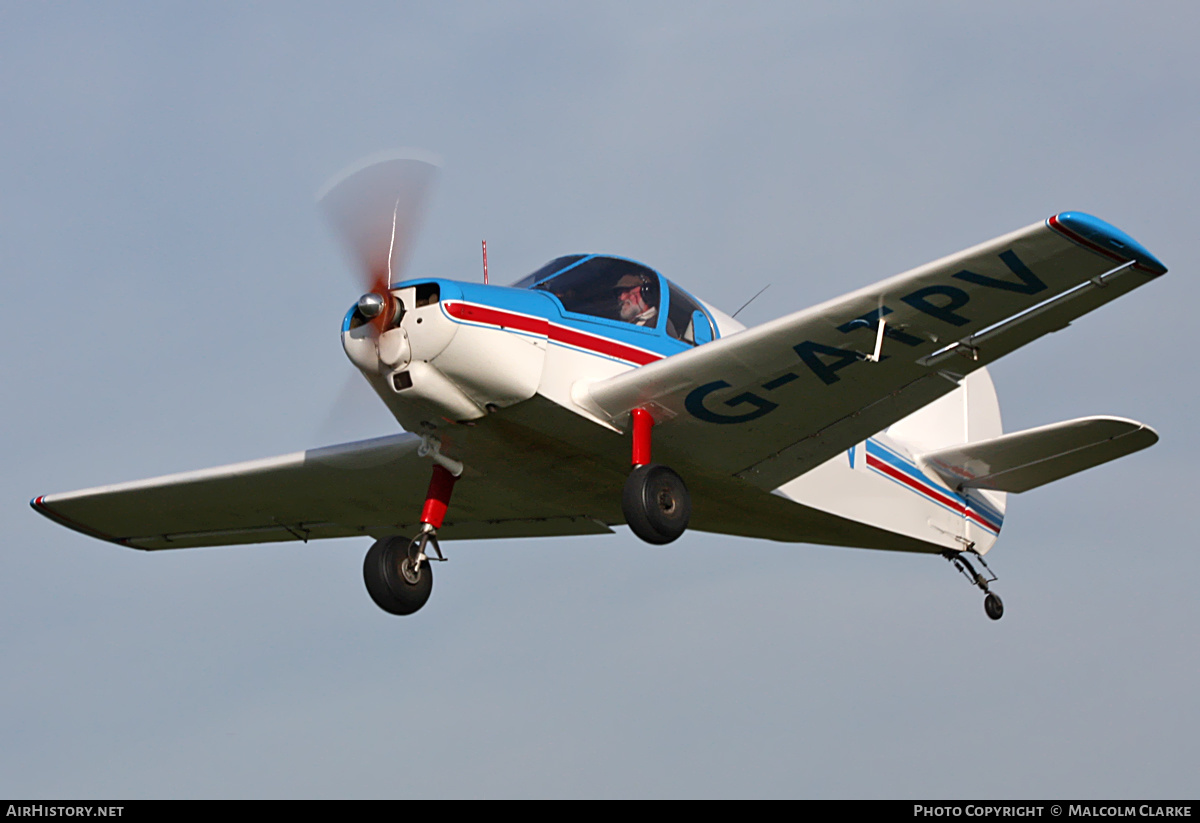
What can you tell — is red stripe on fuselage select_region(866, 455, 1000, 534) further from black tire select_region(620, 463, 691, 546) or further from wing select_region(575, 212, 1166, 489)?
black tire select_region(620, 463, 691, 546)

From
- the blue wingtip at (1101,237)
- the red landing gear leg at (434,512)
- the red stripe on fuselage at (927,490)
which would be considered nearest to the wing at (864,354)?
the blue wingtip at (1101,237)

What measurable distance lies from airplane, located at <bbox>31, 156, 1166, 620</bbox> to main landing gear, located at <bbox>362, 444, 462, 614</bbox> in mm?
19

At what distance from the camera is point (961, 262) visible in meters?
9.55

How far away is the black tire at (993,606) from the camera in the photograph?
1422 centimetres

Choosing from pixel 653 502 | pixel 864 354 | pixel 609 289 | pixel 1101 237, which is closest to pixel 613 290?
pixel 609 289

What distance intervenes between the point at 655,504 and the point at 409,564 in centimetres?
225

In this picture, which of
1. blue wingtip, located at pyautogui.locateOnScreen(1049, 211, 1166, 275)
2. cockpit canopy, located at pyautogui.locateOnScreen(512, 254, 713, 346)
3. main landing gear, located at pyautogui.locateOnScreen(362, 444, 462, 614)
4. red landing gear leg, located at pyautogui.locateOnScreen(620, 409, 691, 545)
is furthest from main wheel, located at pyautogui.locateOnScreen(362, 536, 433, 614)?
blue wingtip, located at pyautogui.locateOnScreen(1049, 211, 1166, 275)

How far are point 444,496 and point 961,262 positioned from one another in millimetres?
4534

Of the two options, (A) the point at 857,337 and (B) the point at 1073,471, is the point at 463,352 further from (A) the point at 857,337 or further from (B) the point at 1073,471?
(B) the point at 1073,471

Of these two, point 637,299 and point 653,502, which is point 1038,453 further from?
point 653,502

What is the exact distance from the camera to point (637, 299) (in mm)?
11297

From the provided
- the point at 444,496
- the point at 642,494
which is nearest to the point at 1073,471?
the point at 642,494

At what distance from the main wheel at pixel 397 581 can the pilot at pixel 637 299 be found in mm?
2547

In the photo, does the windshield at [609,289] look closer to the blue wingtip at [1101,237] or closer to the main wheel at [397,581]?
the main wheel at [397,581]
